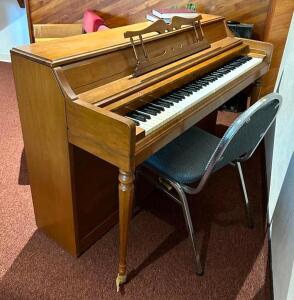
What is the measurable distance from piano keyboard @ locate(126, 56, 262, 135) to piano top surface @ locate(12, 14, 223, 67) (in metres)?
0.26

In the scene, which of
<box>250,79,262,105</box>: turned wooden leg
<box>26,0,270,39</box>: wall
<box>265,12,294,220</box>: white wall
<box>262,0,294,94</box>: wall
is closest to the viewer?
<box>265,12,294,220</box>: white wall

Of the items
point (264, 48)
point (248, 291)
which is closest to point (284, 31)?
point (264, 48)

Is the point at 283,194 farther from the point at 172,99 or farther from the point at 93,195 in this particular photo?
the point at 93,195

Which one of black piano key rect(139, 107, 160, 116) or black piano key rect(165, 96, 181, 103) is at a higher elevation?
black piano key rect(165, 96, 181, 103)

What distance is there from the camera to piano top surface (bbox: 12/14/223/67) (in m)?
1.04

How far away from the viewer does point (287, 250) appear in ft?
3.92

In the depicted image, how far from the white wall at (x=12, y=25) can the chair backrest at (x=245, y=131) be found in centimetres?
322

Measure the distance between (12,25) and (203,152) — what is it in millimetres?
3207

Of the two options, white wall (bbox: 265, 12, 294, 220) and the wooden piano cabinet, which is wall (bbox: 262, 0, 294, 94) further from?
the wooden piano cabinet

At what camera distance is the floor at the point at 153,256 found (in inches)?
51.0

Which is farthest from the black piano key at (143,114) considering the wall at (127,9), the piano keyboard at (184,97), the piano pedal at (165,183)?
the wall at (127,9)

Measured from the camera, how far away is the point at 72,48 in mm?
1168

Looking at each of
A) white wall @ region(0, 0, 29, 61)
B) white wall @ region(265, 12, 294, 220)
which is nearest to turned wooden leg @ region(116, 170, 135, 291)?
white wall @ region(265, 12, 294, 220)

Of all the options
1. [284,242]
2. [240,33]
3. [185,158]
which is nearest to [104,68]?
[185,158]
